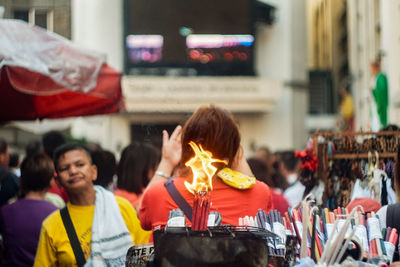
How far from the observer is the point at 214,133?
12.1 feet

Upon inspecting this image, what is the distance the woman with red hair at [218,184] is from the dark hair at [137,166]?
A: 2308 mm

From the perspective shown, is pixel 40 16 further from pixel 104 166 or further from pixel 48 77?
pixel 104 166

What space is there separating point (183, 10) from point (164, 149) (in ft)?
56.5

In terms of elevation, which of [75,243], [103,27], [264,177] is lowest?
[75,243]

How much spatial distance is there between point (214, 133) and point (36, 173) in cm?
265

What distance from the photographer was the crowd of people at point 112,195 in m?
3.71

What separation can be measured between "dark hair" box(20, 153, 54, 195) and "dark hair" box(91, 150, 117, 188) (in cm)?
48

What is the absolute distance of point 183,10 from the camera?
21.3m

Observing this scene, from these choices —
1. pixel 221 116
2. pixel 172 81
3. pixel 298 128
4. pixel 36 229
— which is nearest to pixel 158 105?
pixel 172 81

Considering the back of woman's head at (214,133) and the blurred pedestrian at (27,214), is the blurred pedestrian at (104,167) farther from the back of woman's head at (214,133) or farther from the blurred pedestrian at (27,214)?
the back of woman's head at (214,133)

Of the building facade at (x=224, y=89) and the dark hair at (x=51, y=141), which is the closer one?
the dark hair at (x=51, y=141)

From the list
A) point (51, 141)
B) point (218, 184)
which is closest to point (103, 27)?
point (51, 141)

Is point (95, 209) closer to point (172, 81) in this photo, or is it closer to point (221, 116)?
point (221, 116)

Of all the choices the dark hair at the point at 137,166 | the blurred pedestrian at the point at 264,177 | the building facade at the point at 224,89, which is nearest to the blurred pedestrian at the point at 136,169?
the dark hair at the point at 137,166
